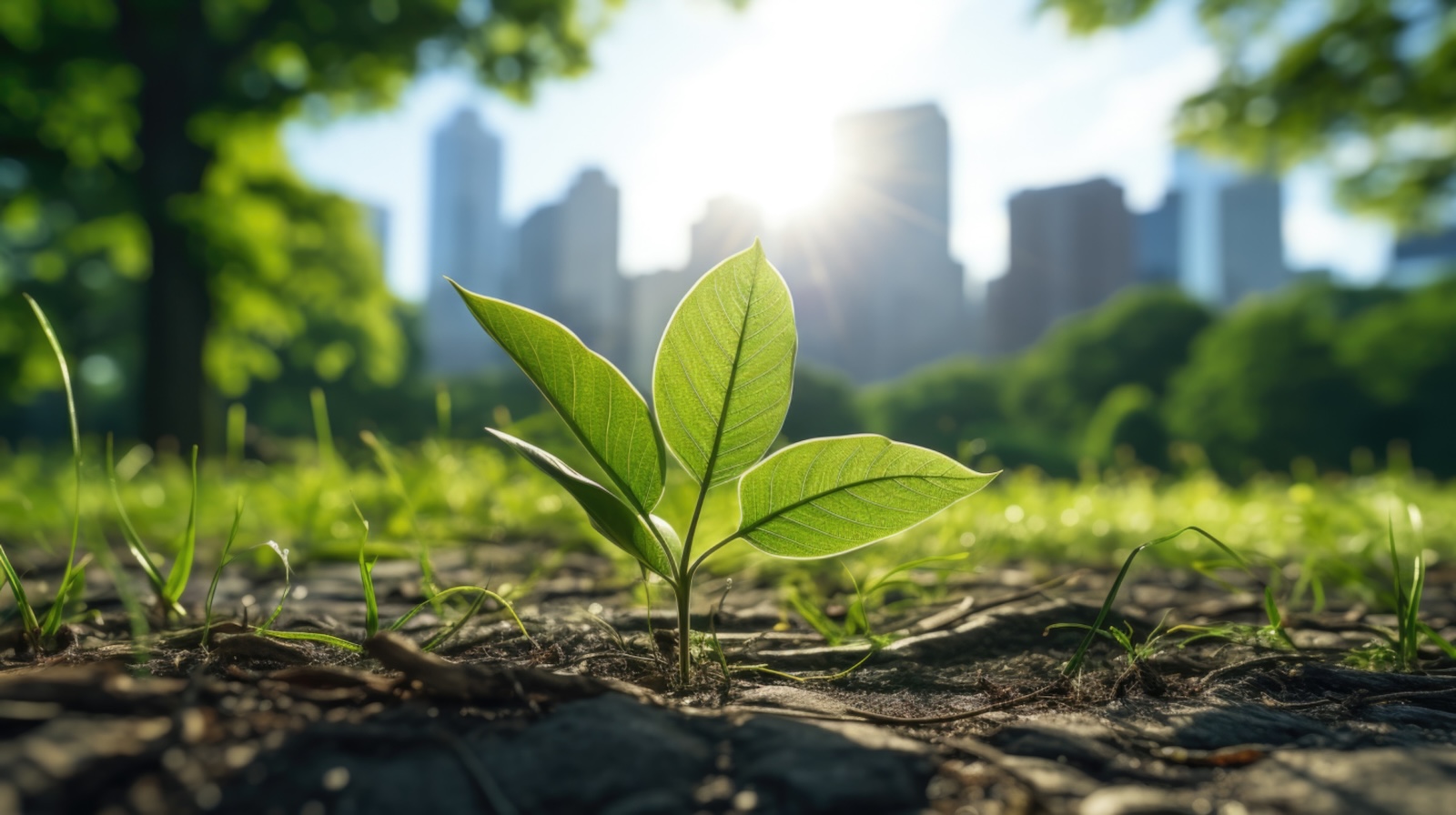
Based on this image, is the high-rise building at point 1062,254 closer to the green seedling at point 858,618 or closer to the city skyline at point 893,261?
the city skyline at point 893,261

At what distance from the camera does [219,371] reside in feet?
38.9

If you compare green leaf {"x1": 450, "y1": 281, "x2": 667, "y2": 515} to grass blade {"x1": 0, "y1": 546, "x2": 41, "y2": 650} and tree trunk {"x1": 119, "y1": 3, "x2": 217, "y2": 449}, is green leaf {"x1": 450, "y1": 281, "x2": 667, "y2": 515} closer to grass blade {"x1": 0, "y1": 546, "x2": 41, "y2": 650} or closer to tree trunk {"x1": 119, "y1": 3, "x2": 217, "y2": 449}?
grass blade {"x1": 0, "y1": 546, "x2": 41, "y2": 650}

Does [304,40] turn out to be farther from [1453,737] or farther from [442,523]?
[1453,737]

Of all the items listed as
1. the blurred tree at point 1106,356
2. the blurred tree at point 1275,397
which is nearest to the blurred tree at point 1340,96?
the blurred tree at point 1275,397

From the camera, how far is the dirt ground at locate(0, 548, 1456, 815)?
2.07 feet

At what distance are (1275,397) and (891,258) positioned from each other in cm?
6343

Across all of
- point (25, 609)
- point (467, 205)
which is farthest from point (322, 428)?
point (467, 205)

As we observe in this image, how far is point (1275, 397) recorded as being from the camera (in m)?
24.2

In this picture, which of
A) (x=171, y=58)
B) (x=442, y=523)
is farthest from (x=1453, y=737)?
(x=171, y=58)

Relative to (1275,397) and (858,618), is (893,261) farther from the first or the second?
(858,618)

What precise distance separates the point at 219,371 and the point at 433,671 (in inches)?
517

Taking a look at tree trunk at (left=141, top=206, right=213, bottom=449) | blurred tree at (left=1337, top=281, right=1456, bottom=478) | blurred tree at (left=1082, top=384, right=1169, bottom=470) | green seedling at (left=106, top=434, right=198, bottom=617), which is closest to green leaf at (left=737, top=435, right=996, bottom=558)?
green seedling at (left=106, top=434, right=198, bottom=617)

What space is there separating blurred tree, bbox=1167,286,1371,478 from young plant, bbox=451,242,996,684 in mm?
24959

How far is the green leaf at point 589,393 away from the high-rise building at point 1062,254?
255 feet
